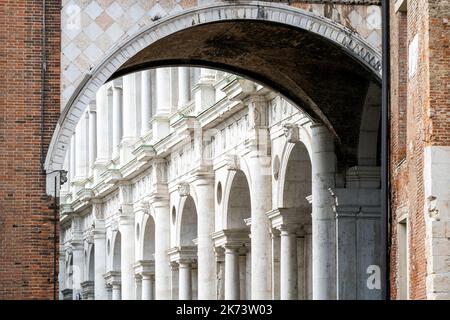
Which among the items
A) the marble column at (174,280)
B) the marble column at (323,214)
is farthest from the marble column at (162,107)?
the marble column at (323,214)

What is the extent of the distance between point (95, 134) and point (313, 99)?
35.0 metres

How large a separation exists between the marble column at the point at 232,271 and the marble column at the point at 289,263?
15.4 ft

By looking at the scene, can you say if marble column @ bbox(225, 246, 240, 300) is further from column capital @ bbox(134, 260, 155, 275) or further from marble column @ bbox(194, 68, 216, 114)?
column capital @ bbox(134, 260, 155, 275)

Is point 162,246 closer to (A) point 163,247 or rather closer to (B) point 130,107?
(A) point 163,247

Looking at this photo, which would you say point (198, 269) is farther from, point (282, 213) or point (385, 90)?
point (385, 90)

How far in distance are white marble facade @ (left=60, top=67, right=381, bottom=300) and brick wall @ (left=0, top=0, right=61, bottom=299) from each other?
7966 millimetres

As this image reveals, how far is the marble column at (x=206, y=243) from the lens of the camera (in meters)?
46.6

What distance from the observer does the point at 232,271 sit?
45.0m

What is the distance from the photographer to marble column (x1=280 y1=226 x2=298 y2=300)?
131 feet

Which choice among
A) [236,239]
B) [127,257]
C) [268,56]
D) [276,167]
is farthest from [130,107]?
[268,56]

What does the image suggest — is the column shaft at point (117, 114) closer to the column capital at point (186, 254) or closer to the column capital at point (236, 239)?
the column capital at point (186, 254)

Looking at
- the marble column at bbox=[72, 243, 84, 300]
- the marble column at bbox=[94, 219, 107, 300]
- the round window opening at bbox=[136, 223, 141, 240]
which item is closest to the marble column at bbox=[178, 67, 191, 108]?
the round window opening at bbox=[136, 223, 141, 240]

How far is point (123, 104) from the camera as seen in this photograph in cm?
6203
